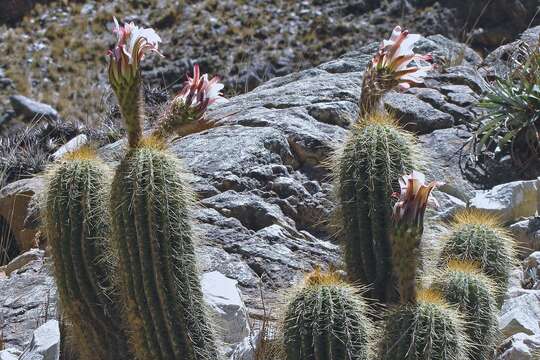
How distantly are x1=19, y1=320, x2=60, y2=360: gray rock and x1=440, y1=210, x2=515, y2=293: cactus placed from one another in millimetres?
1811

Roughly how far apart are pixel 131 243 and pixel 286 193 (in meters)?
2.12

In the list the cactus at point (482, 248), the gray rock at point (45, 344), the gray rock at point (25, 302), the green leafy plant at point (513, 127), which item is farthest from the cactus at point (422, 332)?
the green leafy plant at point (513, 127)

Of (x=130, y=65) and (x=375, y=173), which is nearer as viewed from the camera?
(x=130, y=65)

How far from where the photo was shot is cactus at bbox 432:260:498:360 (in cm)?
443

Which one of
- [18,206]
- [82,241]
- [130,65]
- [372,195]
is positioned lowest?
[18,206]

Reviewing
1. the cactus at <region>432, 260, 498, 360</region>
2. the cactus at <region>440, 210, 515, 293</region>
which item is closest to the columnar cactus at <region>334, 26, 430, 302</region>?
the cactus at <region>432, 260, 498, 360</region>

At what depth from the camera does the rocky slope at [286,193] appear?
5.50 meters

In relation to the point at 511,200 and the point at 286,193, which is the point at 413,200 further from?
the point at 511,200

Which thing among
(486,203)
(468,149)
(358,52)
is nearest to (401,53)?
(486,203)

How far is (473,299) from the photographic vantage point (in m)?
4.45

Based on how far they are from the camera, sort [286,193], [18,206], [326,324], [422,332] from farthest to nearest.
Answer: [18,206] < [286,193] < [326,324] < [422,332]

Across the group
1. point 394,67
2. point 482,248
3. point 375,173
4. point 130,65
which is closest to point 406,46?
point 394,67

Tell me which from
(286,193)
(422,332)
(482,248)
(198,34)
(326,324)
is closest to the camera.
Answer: (422,332)

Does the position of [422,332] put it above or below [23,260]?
above
